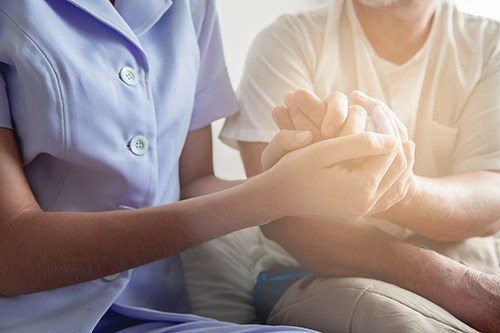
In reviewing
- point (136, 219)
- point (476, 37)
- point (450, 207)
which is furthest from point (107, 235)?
point (476, 37)

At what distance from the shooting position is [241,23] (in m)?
0.57

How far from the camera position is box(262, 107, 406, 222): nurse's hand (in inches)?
13.4

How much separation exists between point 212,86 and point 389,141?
31cm

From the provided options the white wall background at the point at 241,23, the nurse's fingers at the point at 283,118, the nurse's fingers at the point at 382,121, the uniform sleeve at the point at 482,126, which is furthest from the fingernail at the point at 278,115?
the uniform sleeve at the point at 482,126

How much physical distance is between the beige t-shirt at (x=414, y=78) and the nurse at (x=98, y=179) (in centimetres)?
18

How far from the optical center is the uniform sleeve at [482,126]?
519mm

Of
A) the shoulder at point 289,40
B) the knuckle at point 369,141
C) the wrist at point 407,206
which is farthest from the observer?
the shoulder at point 289,40

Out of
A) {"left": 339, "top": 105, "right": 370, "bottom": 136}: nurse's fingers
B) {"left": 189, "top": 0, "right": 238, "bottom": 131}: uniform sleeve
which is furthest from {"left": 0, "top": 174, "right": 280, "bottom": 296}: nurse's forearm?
{"left": 189, "top": 0, "right": 238, "bottom": 131}: uniform sleeve

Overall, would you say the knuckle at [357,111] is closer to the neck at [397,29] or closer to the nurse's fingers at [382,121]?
the nurse's fingers at [382,121]

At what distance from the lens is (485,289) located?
42 cm

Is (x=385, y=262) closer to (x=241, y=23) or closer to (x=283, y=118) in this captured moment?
(x=283, y=118)

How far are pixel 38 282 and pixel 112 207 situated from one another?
11 centimetres

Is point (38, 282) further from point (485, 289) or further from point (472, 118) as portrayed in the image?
point (472, 118)

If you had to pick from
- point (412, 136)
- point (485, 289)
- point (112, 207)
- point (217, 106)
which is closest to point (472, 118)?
point (412, 136)
